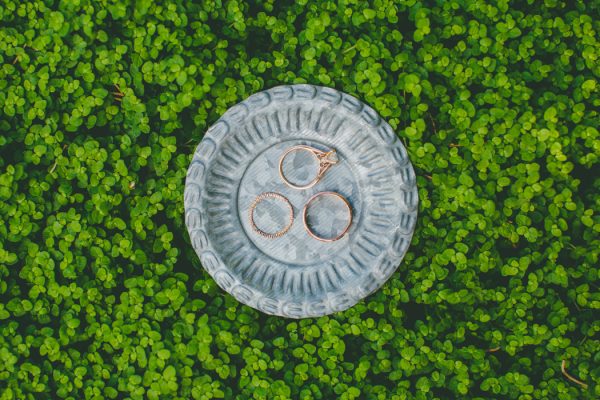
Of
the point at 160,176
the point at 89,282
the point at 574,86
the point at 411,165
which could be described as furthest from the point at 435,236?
the point at 89,282

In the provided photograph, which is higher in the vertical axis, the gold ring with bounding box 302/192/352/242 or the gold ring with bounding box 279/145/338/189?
the gold ring with bounding box 279/145/338/189

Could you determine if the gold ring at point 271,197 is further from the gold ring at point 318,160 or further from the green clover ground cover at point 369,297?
the green clover ground cover at point 369,297

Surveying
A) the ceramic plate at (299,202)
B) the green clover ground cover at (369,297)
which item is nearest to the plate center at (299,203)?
the ceramic plate at (299,202)

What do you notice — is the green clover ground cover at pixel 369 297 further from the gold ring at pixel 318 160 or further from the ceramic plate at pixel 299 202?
the gold ring at pixel 318 160

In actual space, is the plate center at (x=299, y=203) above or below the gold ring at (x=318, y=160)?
below

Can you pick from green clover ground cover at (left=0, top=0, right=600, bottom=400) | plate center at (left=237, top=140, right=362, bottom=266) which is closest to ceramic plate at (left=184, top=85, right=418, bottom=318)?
plate center at (left=237, top=140, right=362, bottom=266)

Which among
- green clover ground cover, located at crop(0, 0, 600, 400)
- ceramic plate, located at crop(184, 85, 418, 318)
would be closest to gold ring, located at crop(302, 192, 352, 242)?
ceramic plate, located at crop(184, 85, 418, 318)

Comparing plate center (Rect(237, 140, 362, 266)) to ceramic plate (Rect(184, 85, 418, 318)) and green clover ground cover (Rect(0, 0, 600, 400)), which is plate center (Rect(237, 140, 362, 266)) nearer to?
ceramic plate (Rect(184, 85, 418, 318))

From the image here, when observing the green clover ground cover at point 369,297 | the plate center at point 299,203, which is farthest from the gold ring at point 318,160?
the green clover ground cover at point 369,297
